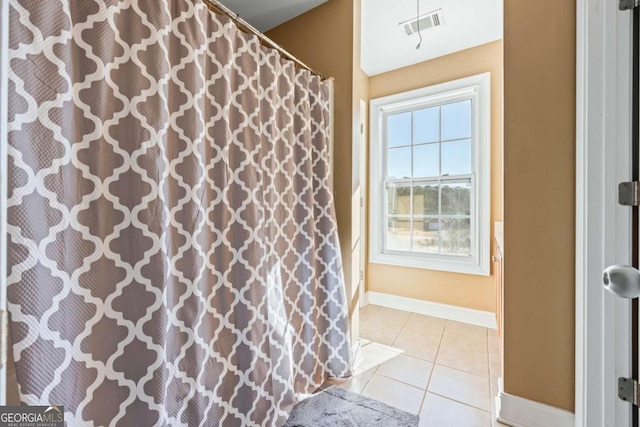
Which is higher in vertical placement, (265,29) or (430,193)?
(265,29)

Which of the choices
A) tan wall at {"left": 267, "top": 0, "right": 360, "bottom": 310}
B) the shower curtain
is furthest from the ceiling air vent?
the shower curtain

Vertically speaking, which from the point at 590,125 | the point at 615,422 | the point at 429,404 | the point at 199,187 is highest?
the point at 590,125

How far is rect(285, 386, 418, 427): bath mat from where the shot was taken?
1354mm

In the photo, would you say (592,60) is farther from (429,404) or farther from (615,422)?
(429,404)

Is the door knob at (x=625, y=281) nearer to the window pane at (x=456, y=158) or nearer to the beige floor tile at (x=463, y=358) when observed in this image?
the beige floor tile at (x=463, y=358)

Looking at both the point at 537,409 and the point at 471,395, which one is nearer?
the point at 537,409

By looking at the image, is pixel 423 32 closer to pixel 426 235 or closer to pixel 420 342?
pixel 426 235

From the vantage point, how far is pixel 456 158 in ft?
8.63

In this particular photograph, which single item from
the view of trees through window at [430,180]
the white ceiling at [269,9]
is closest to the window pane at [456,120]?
the view of trees through window at [430,180]

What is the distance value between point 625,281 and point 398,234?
7.36 ft

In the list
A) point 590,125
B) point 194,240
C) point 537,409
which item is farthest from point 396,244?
point 194,240

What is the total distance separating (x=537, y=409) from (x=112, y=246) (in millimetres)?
1914

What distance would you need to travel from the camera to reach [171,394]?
984 mm

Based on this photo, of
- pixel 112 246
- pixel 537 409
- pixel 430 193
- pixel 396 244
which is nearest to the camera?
pixel 112 246
